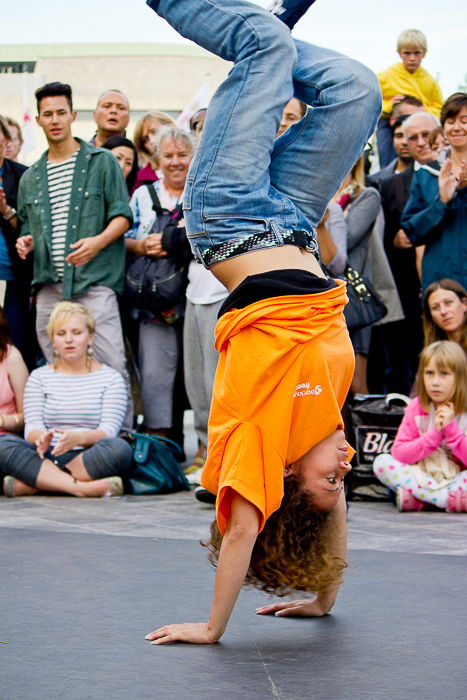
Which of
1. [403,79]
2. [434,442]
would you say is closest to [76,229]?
[434,442]

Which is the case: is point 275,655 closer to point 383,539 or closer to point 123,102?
point 383,539

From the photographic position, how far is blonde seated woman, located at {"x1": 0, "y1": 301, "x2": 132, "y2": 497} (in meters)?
6.12

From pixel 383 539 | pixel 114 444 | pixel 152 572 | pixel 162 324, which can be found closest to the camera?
pixel 152 572

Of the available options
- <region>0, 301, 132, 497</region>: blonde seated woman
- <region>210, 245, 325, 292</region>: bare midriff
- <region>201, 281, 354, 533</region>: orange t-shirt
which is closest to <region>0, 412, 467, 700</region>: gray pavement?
<region>201, 281, 354, 533</region>: orange t-shirt

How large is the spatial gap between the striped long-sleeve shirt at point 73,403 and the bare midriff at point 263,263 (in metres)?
3.27

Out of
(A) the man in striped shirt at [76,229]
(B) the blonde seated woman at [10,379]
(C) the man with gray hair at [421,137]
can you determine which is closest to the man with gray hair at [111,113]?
(A) the man in striped shirt at [76,229]

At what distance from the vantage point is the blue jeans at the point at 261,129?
3.12 m

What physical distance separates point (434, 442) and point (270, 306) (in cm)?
288

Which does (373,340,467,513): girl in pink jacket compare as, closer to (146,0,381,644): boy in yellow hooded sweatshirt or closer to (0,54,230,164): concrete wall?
(146,0,381,644): boy in yellow hooded sweatshirt

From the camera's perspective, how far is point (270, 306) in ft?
9.95

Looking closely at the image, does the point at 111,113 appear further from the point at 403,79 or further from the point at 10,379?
the point at 403,79

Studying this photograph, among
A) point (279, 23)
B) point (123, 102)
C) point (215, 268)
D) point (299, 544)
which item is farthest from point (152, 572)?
point (123, 102)

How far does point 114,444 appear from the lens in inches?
244

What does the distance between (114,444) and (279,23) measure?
3.51 m
